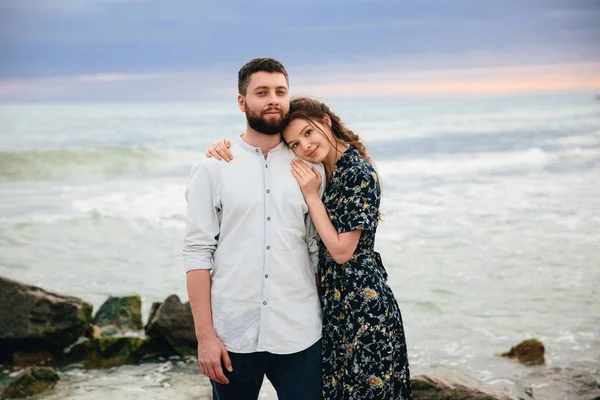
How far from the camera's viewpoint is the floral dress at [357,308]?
10.9 ft

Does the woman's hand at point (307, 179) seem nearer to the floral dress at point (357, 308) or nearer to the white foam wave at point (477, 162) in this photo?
the floral dress at point (357, 308)

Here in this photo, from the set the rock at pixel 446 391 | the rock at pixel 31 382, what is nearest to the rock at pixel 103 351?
the rock at pixel 31 382

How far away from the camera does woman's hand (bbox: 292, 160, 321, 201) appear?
133 inches

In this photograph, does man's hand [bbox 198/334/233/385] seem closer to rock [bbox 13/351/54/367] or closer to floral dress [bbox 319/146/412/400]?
floral dress [bbox 319/146/412/400]

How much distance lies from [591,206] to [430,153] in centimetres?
1352

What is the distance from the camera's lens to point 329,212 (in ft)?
11.2

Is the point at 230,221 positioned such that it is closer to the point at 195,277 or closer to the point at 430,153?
the point at 195,277

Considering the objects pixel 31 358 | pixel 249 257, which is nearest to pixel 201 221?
pixel 249 257

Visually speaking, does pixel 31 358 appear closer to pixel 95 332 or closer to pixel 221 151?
pixel 95 332

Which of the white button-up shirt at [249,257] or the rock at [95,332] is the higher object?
the white button-up shirt at [249,257]

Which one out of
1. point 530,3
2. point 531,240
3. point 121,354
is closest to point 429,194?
point 531,240

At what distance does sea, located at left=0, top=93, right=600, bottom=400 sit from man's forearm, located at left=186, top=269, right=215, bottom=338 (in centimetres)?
262

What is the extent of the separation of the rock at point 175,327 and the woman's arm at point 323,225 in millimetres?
3580

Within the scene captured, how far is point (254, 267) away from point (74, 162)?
2364 centimetres
